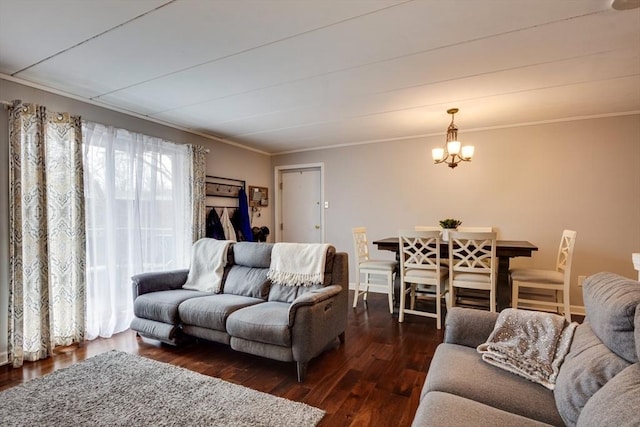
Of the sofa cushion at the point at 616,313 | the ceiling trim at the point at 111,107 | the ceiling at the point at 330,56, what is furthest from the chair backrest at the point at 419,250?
the ceiling trim at the point at 111,107

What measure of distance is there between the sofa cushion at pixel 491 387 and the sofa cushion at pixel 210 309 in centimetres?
171

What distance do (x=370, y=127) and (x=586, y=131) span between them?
2.57m

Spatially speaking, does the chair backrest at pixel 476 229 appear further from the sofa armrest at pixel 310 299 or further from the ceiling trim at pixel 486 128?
the sofa armrest at pixel 310 299

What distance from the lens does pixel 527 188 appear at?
4.07m

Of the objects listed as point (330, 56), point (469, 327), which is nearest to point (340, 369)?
point (469, 327)

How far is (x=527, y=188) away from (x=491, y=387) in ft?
11.5

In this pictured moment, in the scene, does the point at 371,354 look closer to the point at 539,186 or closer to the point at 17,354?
the point at 17,354

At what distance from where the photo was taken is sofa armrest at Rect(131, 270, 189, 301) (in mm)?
3086

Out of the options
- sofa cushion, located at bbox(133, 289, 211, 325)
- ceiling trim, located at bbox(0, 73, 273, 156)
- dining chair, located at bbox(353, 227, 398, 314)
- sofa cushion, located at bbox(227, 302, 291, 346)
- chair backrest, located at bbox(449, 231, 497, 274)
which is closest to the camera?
sofa cushion, located at bbox(227, 302, 291, 346)

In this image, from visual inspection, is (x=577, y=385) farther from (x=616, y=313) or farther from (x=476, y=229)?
(x=476, y=229)

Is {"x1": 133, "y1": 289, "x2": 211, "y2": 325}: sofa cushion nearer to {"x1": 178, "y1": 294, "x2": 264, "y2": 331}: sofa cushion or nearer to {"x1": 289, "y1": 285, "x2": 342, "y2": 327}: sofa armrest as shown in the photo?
{"x1": 178, "y1": 294, "x2": 264, "y2": 331}: sofa cushion

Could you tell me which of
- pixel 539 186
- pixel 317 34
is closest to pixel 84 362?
pixel 317 34

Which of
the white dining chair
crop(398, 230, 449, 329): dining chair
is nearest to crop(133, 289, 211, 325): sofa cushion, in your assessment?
crop(398, 230, 449, 329): dining chair

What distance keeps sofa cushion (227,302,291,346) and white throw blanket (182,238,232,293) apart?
2.61 feet
